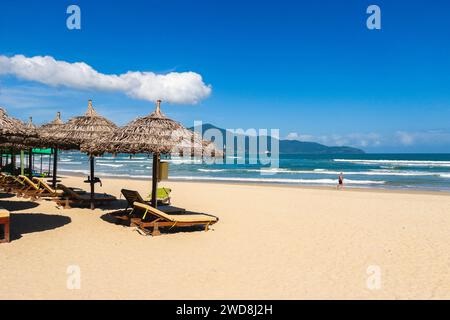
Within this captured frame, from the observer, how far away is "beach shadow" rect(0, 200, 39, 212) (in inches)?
412

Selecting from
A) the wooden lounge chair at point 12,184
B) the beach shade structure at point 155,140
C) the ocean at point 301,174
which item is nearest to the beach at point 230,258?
the beach shade structure at point 155,140

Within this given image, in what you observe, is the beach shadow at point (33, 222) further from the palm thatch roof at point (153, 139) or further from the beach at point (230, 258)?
the palm thatch roof at point (153, 139)

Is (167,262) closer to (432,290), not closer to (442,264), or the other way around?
(432,290)

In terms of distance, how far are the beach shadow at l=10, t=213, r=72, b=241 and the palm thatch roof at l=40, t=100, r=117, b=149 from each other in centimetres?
214

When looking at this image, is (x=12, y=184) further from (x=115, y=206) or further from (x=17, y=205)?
(x=115, y=206)

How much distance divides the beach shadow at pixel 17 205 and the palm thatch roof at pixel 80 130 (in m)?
1.96

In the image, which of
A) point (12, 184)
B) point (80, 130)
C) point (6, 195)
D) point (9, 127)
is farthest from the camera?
point (12, 184)

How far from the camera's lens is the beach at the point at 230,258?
4.93m

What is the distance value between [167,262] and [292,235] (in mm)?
3347

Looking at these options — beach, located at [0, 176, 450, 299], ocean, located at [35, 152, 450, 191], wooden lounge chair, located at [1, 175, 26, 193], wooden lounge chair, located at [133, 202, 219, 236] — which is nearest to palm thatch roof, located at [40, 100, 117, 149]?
ocean, located at [35, 152, 450, 191]

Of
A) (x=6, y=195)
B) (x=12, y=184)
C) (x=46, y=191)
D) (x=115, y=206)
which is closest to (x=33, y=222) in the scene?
(x=115, y=206)

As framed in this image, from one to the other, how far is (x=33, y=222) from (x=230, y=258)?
16.5ft

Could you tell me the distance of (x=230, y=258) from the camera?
6.43m
